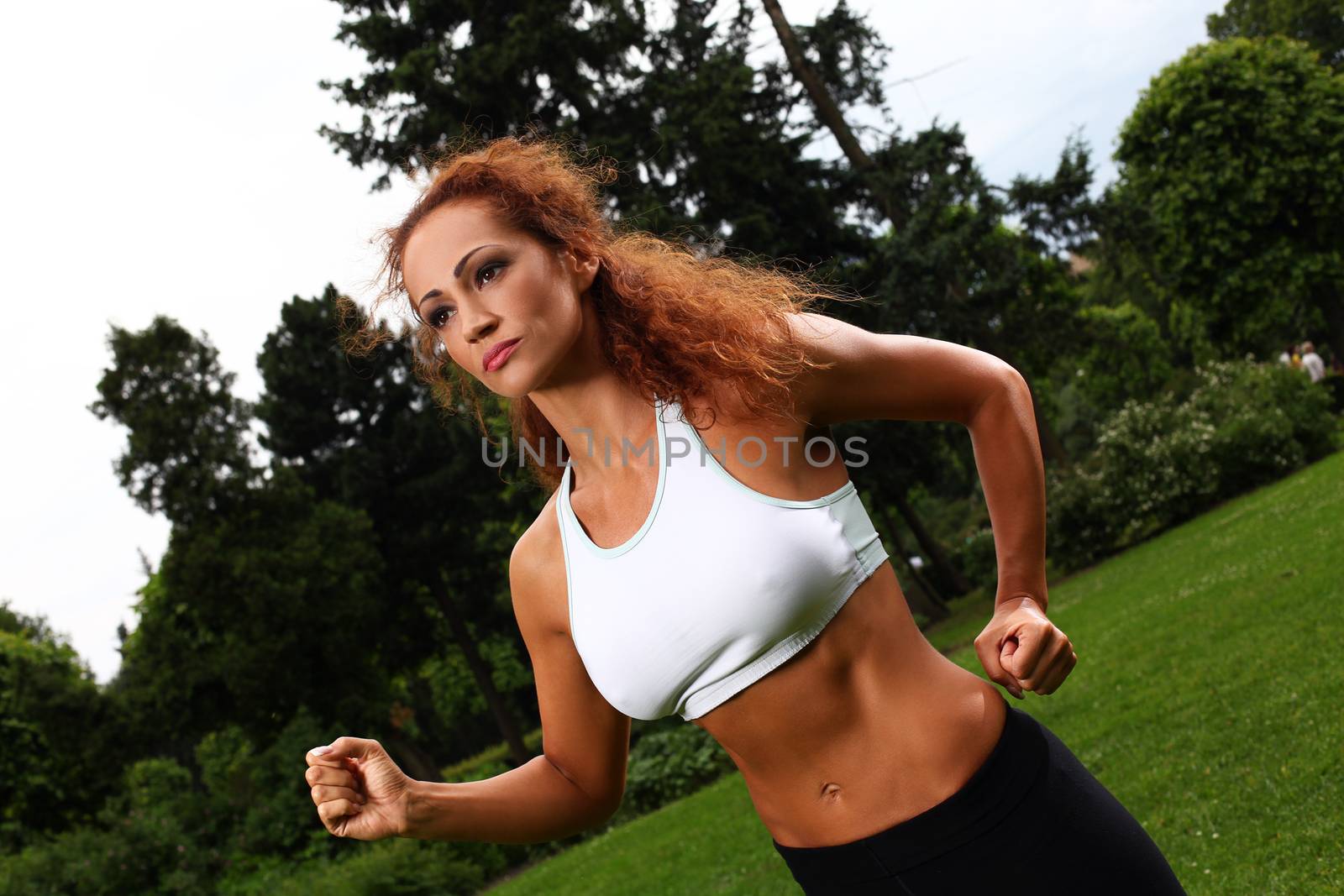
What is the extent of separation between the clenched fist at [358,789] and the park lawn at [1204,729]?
12.5 ft

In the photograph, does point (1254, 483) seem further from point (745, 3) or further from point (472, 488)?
point (472, 488)

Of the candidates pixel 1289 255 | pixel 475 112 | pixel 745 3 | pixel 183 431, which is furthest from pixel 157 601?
pixel 1289 255

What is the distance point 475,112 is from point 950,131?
8.80m

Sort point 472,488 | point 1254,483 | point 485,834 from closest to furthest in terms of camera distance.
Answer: point 485,834, point 1254,483, point 472,488

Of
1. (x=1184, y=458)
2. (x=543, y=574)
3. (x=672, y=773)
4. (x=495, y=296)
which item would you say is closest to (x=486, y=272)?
(x=495, y=296)

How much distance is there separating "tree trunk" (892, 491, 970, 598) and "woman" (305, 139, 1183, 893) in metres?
22.1

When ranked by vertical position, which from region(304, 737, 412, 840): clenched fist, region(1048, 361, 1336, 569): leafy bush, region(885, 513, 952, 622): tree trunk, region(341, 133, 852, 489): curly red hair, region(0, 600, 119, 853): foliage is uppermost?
region(0, 600, 119, 853): foliage

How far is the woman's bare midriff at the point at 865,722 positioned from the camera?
75.4 inches

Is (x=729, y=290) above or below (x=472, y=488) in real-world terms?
below

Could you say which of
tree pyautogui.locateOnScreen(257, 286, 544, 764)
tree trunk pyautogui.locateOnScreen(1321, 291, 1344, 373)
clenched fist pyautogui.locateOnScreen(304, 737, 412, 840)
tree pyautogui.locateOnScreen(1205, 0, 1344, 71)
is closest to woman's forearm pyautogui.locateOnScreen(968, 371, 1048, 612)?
clenched fist pyautogui.locateOnScreen(304, 737, 412, 840)

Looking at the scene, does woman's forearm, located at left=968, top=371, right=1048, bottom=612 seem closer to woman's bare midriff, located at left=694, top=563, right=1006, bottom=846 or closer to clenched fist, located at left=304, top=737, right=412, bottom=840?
woman's bare midriff, located at left=694, top=563, right=1006, bottom=846

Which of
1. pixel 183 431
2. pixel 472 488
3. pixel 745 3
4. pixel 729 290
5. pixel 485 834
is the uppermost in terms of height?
pixel 745 3

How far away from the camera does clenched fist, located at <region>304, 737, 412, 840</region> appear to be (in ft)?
6.67

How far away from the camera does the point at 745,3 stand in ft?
70.1
